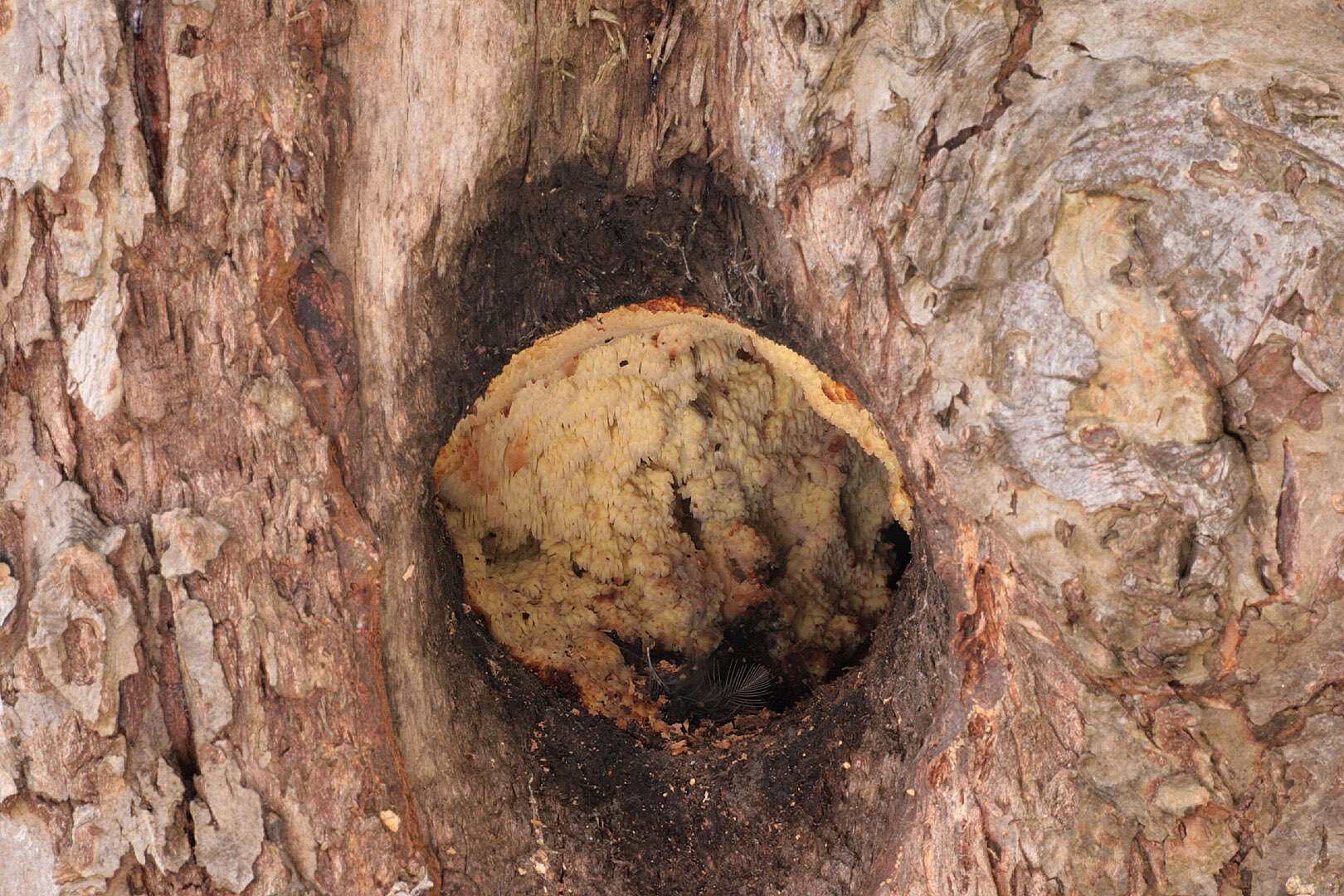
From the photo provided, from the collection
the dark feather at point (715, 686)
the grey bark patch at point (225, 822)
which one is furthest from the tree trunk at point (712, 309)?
the dark feather at point (715, 686)

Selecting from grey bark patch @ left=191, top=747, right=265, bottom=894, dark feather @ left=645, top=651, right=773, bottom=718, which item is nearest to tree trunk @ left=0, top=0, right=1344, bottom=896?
grey bark patch @ left=191, top=747, right=265, bottom=894

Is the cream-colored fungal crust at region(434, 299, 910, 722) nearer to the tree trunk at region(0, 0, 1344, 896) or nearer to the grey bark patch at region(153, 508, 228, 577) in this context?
the tree trunk at region(0, 0, 1344, 896)

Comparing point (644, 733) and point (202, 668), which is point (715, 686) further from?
point (202, 668)

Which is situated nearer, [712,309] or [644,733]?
[712,309]

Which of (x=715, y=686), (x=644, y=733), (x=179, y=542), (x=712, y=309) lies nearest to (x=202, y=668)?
(x=179, y=542)

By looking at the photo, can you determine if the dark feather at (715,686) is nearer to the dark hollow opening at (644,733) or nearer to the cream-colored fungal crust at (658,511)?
the cream-colored fungal crust at (658,511)

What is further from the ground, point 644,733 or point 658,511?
point 658,511
